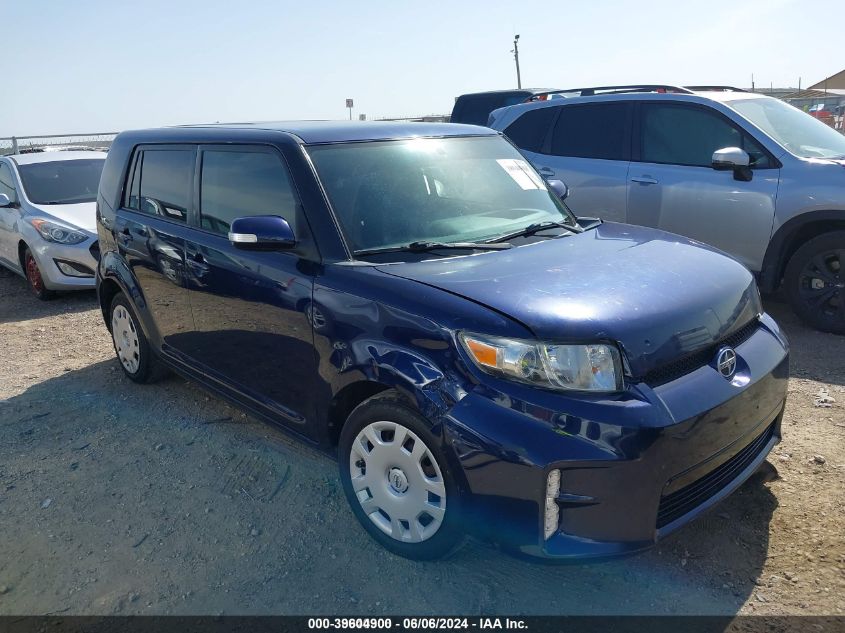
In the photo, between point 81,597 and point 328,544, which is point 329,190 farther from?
point 81,597

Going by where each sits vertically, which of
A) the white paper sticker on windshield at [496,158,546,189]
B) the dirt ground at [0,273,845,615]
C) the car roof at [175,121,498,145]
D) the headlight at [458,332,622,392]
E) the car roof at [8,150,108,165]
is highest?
the car roof at [175,121,498,145]

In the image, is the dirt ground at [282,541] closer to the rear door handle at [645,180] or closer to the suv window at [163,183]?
the suv window at [163,183]

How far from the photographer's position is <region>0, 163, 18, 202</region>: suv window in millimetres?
8044

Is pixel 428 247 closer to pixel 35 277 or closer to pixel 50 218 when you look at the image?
pixel 50 218

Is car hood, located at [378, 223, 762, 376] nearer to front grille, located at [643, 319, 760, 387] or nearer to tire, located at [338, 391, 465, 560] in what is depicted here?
front grille, located at [643, 319, 760, 387]

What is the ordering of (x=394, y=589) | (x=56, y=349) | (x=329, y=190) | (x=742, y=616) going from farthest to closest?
(x=56, y=349) < (x=329, y=190) < (x=394, y=589) < (x=742, y=616)

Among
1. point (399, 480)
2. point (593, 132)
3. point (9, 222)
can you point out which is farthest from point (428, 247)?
point (9, 222)

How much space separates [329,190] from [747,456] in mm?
2133

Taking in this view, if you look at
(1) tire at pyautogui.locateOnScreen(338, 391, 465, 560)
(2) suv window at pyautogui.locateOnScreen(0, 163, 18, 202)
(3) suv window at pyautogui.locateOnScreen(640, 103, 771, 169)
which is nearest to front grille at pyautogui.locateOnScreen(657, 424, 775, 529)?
(1) tire at pyautogui.locateOnScreen(338, 391, 465, 560)

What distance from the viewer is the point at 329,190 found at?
10.1 ft

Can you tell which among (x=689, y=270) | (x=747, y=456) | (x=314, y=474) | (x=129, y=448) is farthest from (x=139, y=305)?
(x=747, y=456)

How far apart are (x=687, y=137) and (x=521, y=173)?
9.02 ft

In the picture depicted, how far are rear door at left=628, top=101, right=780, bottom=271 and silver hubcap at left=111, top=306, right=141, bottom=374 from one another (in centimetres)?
428

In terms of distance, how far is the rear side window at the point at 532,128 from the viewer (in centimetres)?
684
